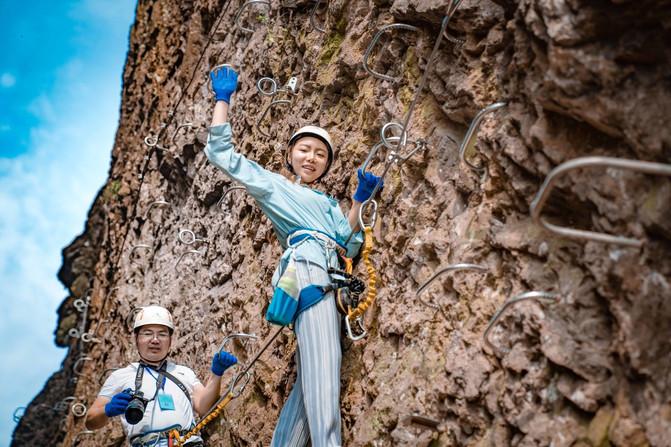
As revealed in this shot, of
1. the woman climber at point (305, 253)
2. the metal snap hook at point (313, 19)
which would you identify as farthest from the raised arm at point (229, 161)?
the metal snap hook at point (313, 19)

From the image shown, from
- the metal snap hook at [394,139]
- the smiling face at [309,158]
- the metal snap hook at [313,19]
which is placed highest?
the metal snap hook at [313,19]

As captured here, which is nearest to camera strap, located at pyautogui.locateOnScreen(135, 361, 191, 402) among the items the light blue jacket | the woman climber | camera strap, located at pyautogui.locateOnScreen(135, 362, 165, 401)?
camera strap, located at pyautogui.locateOnScreen(135, 362, 165, 401)

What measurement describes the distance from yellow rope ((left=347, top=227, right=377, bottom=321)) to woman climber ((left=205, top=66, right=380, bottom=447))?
4.1 inches

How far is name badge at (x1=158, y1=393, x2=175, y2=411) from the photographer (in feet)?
13.7

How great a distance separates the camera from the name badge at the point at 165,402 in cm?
418

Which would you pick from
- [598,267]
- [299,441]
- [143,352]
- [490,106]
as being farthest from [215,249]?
[598,267]

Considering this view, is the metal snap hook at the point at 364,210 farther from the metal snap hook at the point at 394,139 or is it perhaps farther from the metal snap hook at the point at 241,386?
the metal snap hook at the point at 241,386

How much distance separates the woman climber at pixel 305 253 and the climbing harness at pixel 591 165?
5.00 feet

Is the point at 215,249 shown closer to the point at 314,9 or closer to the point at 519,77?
the point at 314,9

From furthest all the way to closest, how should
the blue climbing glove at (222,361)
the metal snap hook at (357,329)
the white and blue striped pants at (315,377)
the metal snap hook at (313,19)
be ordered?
the metal snap hook at (313,19)
the blue climbing glove at (222,361)
the metal snap hook at (357,329)
the white and blue striped pants at (315,377)

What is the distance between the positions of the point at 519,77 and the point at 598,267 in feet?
2.93

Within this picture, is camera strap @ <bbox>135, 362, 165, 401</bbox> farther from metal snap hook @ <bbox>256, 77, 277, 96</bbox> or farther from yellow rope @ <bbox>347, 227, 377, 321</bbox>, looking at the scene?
metal snap hook @ <bbox>256, 77, 277, 96</bbox>

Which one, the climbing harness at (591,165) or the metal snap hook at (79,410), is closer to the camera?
the climbing harness at (591,165)

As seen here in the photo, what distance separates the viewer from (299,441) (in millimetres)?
3387
